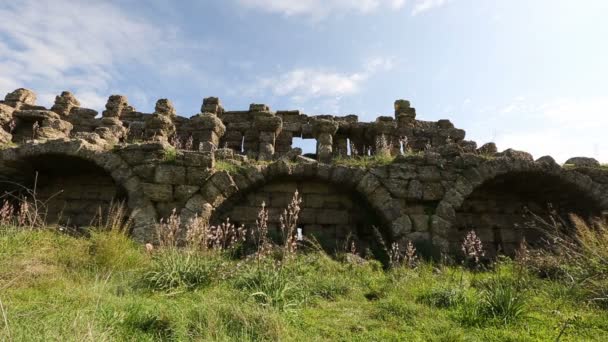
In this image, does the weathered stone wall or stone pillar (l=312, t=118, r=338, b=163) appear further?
stone pillar (l=312, t=118, r=338, b=163)

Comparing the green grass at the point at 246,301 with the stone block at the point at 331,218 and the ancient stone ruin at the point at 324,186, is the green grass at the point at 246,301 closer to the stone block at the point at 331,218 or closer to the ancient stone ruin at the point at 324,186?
the ancient stone ruin at the point at 324,186

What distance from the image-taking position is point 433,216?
7699 mm

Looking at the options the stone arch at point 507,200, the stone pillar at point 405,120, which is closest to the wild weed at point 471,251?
the stone arch at point 507,200

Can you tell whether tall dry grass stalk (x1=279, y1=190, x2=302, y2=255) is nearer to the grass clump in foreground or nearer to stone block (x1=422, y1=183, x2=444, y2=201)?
the grass clump in foreground

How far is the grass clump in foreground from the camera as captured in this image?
3557 millimetres

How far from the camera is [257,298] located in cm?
446

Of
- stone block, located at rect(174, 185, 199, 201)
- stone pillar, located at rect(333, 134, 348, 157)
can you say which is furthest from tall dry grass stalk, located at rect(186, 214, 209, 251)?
stone pillar, located at rect(333, 134, 348, 157)

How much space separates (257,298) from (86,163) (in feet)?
19.2

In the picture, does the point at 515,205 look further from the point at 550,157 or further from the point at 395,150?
the point at 395,150

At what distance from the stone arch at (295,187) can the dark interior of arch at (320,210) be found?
0.07 ft

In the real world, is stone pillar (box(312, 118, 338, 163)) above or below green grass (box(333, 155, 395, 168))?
above

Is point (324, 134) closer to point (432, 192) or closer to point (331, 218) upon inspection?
point (331, 218)

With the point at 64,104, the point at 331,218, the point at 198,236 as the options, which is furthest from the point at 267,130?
the point at 64,104

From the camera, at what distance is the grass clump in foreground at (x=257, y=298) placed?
356 centimetres
